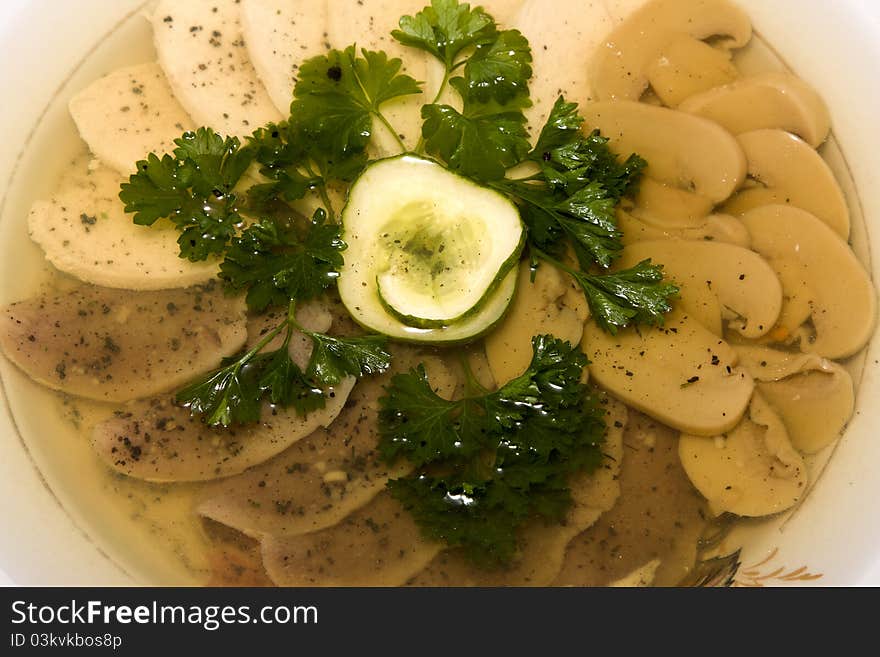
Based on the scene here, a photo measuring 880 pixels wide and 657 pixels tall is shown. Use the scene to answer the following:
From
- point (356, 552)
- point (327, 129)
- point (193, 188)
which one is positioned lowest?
point (356, 552)

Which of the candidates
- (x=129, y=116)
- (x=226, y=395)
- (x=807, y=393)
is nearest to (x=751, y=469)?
(x=807, y=393)

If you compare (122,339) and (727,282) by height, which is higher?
(727,282)

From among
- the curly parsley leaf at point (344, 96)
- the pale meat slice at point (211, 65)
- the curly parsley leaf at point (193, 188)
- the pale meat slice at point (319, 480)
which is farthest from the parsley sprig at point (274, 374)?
the pale meat slice at point (211, 65)

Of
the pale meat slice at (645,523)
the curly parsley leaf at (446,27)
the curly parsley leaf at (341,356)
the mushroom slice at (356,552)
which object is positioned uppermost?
the curly parsley leaf at (446,27)

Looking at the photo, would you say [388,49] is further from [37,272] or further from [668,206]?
[37,272]

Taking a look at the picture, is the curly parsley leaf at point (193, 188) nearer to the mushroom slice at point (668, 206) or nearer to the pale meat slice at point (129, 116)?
the pale meat slice at point (129, 116)

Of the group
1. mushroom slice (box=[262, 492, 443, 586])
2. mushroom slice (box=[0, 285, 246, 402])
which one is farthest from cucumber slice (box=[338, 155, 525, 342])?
mushroom slice (box=[262, 492, 443, 586])
